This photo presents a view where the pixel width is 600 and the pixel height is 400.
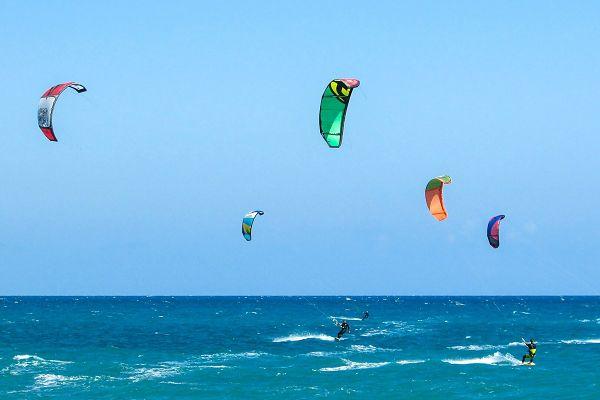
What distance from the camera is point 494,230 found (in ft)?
112

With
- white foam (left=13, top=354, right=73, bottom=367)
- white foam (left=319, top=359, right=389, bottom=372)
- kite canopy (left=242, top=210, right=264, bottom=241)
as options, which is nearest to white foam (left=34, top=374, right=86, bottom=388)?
white foam (left=13, top=354, right=73, bottom=367)

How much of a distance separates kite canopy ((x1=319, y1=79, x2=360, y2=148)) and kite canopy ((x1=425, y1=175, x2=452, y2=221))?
8.65 meters

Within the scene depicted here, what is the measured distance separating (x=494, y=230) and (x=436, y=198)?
4017 mm

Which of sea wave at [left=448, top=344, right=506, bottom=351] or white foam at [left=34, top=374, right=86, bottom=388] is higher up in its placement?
sea wave at [left=448, top=344, right=506, bottom=351]

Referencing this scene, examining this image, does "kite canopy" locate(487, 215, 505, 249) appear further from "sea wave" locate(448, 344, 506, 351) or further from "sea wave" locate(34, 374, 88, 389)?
"sea wave" locate(448, 344, 506, 351)

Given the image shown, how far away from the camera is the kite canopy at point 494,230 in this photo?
33.9m

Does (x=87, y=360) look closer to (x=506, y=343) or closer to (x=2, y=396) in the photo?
(x=2, y=396)

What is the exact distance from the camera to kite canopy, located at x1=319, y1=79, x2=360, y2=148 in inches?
904

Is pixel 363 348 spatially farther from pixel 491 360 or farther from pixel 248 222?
pixel 248 222

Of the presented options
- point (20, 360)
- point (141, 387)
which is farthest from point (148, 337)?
point (141, 387)

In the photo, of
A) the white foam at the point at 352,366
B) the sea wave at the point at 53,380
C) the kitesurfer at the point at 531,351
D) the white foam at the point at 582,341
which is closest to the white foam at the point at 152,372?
the sea wave at the point at 53,380

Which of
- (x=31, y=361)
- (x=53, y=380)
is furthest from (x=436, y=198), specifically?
(x=31, y=361)

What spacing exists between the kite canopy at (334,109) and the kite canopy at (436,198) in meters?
8.65

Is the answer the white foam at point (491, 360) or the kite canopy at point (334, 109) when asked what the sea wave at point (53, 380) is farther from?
the white foam at point (491, 360)
